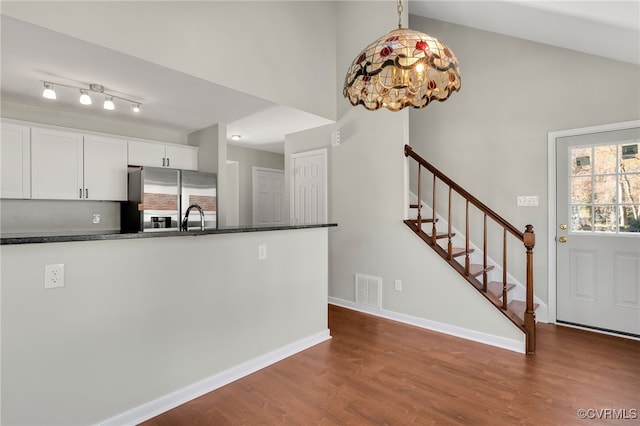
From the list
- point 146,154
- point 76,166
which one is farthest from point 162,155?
point 76,166

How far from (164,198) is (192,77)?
65.9 inches

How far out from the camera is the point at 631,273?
10.3 feet

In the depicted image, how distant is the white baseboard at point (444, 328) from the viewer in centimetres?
297

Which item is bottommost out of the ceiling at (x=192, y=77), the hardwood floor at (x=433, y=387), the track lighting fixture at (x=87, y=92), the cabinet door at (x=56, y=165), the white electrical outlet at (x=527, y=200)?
the hardwood floor at (x=433, y=387)

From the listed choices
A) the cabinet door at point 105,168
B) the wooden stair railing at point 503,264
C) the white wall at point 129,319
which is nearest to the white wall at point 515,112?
the wooden stair railing at point 503,264

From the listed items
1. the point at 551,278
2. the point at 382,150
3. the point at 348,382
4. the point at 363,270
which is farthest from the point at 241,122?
the point at 551,278

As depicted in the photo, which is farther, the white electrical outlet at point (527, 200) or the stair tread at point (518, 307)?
the white electrical outlet at point (527, 200)

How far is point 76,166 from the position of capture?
12.1 feet

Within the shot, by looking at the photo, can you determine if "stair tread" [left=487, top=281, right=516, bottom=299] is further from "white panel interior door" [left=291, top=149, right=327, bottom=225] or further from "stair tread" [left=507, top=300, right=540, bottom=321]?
"white panel interior door" [left=291, top=149, right=327, bottom=225]

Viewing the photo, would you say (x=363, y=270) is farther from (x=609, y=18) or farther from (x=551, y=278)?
(x=609, y=18)

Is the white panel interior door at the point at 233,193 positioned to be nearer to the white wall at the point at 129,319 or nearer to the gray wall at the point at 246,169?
the gray wall at the point at 246,169

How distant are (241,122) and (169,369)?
3.23 m

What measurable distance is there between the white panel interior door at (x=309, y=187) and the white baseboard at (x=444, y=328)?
1.28m

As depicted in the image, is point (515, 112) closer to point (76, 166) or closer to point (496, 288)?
point (496, 288)
